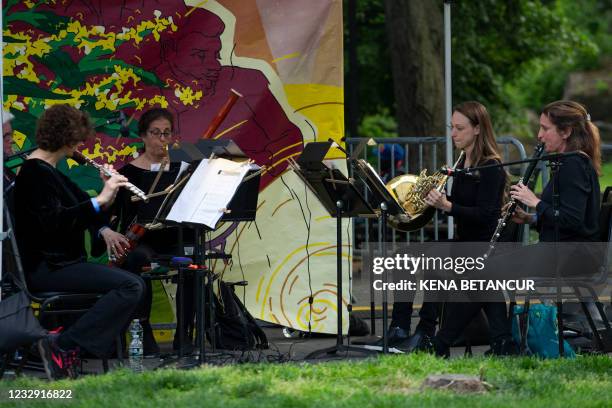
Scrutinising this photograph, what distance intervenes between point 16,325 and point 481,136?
359 centimetres

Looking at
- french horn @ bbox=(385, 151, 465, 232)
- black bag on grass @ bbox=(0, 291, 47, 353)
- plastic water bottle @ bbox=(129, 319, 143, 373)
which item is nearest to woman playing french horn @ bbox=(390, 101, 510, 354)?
french horn @ bbox=(385, 151, 465, 232)

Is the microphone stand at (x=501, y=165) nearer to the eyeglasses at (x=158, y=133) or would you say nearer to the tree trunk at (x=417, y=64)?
the eyeglasses at (x=158, y=133)

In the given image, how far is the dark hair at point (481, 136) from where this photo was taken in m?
8.21

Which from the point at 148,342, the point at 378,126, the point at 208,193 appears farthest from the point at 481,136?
the point at 378,126

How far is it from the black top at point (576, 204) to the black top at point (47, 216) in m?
3.01

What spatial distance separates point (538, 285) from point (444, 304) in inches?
30.6

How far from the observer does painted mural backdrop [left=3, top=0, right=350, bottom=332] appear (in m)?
8.79

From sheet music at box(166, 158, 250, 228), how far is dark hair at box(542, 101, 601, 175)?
2240 millimetres

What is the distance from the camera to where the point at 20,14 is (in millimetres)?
8672

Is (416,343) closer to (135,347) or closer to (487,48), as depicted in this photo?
(135,347)

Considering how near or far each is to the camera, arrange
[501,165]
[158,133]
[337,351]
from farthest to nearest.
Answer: [158,133] < [337,351] < [501,165]

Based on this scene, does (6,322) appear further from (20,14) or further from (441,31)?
(441,31)

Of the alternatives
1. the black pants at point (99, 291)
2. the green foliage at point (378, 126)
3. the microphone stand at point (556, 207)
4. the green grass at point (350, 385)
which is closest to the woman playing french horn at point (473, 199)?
the microphone stand at point (556, 207)

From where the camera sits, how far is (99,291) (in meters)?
7.15
